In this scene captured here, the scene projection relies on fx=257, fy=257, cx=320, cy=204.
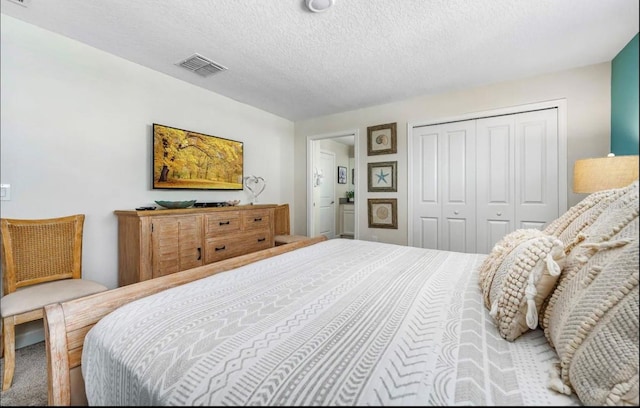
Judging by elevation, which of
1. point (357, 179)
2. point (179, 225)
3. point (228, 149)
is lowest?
point (179, 225)

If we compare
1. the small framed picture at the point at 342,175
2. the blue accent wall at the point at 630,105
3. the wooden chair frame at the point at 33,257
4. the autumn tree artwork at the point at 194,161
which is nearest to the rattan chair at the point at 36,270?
the wooden chair frame at the point at 33,257

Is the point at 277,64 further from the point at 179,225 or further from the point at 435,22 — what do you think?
the point at 179,225

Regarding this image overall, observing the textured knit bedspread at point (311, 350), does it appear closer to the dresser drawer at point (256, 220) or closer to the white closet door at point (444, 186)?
the dresser drawer at point (256, 220)

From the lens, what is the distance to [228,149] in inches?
124

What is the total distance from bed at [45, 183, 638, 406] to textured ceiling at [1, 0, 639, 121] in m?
1.49

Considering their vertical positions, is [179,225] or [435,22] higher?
[435,22]


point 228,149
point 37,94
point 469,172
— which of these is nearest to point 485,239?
point 469,172

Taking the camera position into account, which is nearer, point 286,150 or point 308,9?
point 308,9

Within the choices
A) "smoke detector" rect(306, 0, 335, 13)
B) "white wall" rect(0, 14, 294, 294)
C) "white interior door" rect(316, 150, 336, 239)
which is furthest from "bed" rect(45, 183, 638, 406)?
"white interior door" rect(316, 150, 336, 239)

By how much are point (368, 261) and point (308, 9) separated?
1.69 meters

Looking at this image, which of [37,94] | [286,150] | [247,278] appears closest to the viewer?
[247,278]

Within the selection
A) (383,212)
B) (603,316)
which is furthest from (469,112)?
(603,316)

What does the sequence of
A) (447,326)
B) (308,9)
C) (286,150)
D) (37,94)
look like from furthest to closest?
(286,150) < (37,94) < (308,9) < (447,326)

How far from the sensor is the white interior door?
5438 millimetres
